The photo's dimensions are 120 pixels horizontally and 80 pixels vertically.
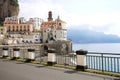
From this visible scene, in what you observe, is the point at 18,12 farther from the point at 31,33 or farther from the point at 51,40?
the point at 51,40

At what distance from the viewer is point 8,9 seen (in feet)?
482

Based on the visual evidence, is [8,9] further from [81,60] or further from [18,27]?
[81,60]

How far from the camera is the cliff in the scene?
5743 inches

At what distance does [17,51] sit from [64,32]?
101 m

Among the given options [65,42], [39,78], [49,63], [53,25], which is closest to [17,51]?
[49,63]

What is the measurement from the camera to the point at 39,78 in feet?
38.4

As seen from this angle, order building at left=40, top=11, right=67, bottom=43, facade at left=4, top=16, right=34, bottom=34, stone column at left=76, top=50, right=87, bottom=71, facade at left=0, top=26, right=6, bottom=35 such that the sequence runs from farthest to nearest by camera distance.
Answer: facade at left=4, top=16, right=34, bottom=34 → facade at left=0, top=26, right=6, bottom=35 → building at left=40, top=11, right=67, bottom=43 → stone column at left=76, top=50, right=87, bottom=71

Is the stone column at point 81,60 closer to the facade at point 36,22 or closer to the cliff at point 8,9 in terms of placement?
the facade at point 36,22

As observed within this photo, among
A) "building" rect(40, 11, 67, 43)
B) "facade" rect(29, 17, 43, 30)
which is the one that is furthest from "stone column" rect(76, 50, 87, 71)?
"facade" rect(29, 17, 43, 30)

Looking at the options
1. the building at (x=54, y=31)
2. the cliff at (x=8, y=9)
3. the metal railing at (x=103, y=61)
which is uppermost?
the cliff at (x=8, y=9)

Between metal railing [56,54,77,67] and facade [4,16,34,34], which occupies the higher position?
facade [4,16,34,34]

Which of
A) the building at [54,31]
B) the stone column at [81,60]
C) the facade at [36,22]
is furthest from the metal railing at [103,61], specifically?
the facade at [36,22]

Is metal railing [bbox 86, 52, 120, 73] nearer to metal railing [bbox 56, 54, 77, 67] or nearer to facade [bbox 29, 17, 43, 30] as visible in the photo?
metal railing [bbox 56, 54, 77, 67]

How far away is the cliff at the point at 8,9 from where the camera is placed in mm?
145875
